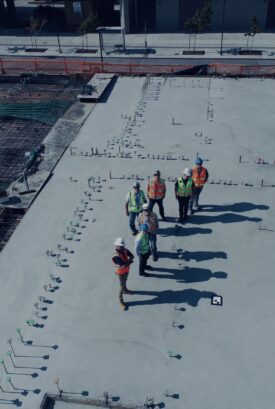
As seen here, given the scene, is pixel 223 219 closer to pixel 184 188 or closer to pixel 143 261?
pixel 184 188

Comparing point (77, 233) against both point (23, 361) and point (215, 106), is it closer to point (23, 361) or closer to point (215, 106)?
point (23, 361)

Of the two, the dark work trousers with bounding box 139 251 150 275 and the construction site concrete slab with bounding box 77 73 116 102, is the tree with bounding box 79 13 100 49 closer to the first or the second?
the construction site concrete slab with bounding box 77 73 116 102

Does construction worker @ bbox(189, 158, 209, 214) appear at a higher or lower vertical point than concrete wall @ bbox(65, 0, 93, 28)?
lower

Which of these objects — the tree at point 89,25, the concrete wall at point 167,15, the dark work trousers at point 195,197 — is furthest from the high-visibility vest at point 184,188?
the concrete wall at point 167,15

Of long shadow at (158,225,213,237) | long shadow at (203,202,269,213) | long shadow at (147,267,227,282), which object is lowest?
long shadow at (147,267,227,282)

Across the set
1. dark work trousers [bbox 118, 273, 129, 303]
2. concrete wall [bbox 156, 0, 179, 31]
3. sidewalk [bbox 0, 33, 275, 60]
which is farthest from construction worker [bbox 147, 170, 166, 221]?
concrete wall [bbox 156, 0, 179, 31]

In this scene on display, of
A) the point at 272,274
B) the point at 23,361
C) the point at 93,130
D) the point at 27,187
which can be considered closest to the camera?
the point at 23,361

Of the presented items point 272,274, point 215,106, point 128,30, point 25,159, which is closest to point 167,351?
point 272,274
